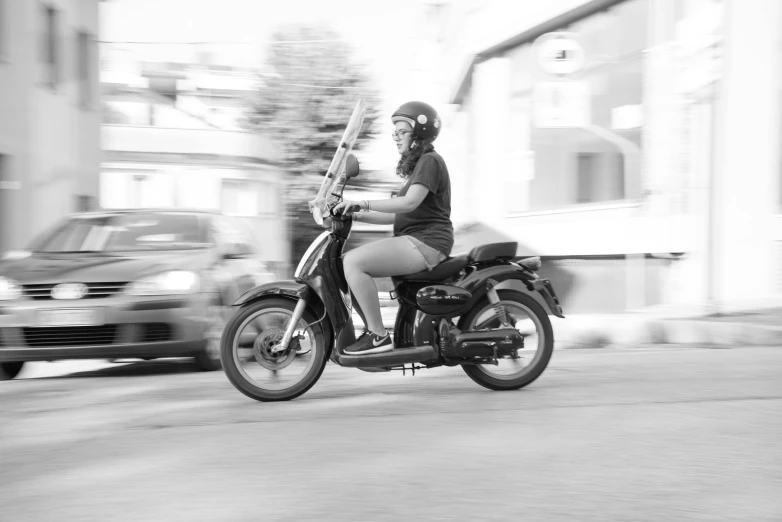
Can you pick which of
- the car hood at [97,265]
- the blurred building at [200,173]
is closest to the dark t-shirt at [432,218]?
the car hood at [97,265]

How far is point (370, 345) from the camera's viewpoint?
616cm

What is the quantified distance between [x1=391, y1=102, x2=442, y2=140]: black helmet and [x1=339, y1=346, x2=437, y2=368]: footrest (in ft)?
3.93

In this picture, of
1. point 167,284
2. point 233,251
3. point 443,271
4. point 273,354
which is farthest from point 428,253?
point 233,251

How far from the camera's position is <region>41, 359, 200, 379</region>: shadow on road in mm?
8927

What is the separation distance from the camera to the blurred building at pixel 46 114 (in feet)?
54.7

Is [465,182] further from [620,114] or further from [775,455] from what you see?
[775,455]

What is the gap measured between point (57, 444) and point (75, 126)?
55.8 ft

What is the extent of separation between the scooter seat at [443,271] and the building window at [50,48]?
14.5 meters

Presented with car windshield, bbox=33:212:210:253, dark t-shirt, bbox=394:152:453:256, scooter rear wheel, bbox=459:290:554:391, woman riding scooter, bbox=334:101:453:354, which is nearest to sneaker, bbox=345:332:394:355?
woman riding scooter, bbox=334:101:453:354

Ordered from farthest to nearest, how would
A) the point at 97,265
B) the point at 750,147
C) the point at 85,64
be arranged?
the point at 85,64, the point at 750,147, the point at 97,265

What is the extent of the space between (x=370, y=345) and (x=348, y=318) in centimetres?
20

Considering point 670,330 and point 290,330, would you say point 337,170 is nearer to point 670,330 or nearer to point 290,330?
point 290,330

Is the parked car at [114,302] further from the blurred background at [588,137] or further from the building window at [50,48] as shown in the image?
the building window at [50,48]

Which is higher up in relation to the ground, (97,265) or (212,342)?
(97,265)
